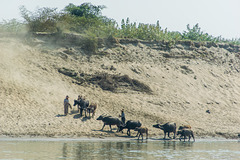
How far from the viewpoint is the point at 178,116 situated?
107 ft

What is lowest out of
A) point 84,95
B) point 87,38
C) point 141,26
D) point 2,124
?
point 2,124

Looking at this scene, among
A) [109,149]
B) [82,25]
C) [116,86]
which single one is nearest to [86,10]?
[82,25]

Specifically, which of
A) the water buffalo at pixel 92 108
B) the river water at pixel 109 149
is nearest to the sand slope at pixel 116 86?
the water buffalo at pixel 92 108

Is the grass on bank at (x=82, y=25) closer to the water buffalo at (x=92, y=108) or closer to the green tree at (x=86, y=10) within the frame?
the green tree at (x=86, y=10)

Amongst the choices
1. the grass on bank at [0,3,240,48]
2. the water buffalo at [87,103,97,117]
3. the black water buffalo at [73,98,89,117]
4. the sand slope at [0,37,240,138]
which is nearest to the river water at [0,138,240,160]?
the sand slope at [0,37,240,138]

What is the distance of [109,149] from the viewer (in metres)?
21.5

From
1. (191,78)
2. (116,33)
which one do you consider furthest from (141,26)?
(191,78)

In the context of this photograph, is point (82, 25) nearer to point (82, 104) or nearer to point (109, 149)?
point (82, 104)

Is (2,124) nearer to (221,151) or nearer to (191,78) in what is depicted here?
(221,151)

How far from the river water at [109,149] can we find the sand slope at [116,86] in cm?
214

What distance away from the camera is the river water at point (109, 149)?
1895 centimetres

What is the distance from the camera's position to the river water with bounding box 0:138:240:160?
1895 centimetres

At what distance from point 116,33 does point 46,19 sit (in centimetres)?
697

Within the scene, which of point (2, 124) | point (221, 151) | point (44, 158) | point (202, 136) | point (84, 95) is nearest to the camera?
point (44, 158)
